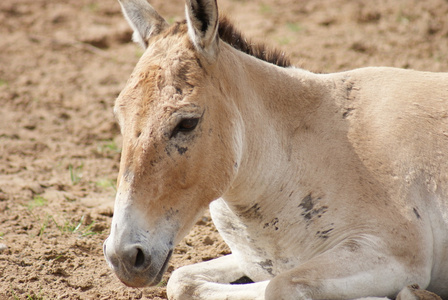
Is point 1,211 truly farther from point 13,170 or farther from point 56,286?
point 56,286

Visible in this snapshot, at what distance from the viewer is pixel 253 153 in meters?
3.50

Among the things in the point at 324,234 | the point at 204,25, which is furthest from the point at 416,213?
the point at 204,25

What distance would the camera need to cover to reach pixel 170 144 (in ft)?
9.58

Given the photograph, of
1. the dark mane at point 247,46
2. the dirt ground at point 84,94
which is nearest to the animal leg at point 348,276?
the dirt ground at point 84,94

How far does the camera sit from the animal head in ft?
9.01

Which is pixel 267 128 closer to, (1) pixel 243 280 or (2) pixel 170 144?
(2) pixel 170 144

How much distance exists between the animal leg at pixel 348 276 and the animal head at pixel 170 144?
0.65 meters

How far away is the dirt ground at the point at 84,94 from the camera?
421 cm

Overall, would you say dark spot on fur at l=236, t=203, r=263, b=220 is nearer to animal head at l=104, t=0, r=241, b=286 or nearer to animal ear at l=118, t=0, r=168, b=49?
animal head at l=104, t=0, r=241, b=286

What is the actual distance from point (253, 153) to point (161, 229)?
92 cm

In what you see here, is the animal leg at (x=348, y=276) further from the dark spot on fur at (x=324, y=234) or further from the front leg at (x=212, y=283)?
the front leg at (x=212, y=283)

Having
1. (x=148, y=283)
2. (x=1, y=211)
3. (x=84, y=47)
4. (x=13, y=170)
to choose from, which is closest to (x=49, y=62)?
(x=84, y=47)

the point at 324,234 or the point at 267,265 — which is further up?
the point at 324,234

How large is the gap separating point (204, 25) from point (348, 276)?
162cm
